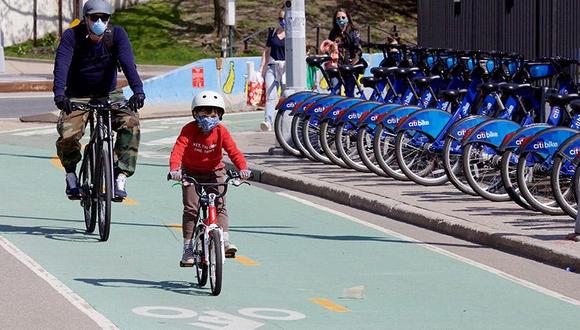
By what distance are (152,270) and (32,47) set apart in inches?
1458

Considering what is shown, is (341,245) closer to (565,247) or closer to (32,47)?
(565,247)

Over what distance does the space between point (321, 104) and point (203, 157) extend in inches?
294

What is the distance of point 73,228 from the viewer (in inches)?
527

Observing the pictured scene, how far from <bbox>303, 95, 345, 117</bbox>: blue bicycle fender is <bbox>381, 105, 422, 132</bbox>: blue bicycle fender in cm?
156

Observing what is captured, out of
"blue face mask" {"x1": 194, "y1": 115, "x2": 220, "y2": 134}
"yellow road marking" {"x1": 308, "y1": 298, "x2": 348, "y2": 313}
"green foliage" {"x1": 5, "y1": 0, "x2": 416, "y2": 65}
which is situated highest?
"green foliage" {"x1": 5, "y1": 0, "x2": 416, "y2": 65}

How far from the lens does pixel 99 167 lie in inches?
497

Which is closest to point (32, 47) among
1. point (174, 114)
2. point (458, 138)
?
point (174, 114)

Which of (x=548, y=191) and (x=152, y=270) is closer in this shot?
(x=152, y=270)

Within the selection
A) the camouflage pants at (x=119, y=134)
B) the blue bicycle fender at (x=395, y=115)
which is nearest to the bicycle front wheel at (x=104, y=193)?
the camouflage pants at (x=119, y=134)

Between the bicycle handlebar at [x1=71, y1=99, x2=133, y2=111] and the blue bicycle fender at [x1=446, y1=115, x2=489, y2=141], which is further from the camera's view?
the blue bicycle fender at [x1=446, y1=115, x2=489, y2=141]

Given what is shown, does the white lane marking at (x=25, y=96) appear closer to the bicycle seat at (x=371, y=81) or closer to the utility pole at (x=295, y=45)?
the utility pole at (x=295, y=45)

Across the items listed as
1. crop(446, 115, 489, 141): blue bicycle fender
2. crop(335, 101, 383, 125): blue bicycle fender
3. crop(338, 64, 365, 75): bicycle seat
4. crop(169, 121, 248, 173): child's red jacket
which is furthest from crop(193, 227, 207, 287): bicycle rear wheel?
crop(338, 64, 365, 75): bicycle seat

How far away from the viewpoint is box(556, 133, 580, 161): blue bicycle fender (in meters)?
13.0

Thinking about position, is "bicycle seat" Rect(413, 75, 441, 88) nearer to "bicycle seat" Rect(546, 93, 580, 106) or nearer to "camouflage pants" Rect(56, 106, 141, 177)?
"bicycle seat" Rect(546, 93, 580, 106)
